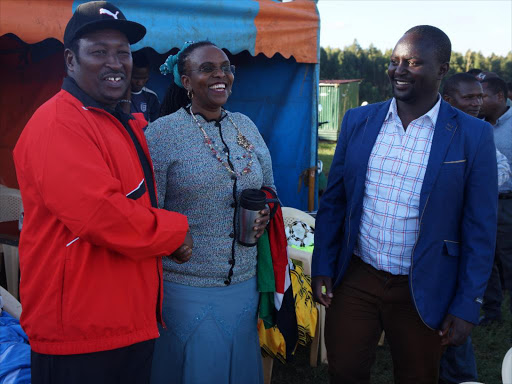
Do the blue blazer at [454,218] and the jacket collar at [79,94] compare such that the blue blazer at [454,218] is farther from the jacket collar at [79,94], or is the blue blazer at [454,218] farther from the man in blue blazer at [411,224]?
the jacket collar at [79,94]

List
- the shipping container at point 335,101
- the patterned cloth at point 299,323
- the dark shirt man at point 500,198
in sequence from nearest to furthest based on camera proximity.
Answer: the patterned cloth at point 299,323
the dark shirt man at point 500,198
the shipping container at point 335,101

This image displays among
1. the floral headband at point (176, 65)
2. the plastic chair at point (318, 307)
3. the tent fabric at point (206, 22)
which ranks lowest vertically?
the plastic chair at point (318, 307)

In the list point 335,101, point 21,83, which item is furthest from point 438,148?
point 335,101

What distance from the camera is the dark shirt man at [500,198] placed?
3.97 metres

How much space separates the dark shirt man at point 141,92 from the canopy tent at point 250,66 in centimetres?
23

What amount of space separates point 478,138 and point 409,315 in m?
0.83

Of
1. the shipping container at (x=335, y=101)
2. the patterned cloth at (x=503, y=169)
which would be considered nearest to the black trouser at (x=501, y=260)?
the patterned cloth at (x=503, y=169)

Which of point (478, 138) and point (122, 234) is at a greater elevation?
point (478, 138)

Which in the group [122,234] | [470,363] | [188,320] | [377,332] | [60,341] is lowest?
[470,363]

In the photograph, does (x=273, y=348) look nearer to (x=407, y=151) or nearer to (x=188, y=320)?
(x=188, y=320)

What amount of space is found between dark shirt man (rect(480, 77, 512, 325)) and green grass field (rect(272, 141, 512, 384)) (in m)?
0.24

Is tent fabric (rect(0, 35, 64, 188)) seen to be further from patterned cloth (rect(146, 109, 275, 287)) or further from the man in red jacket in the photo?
the man in red jacket

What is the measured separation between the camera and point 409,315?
2109 millimetres

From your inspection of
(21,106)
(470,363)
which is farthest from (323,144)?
(470,363)
